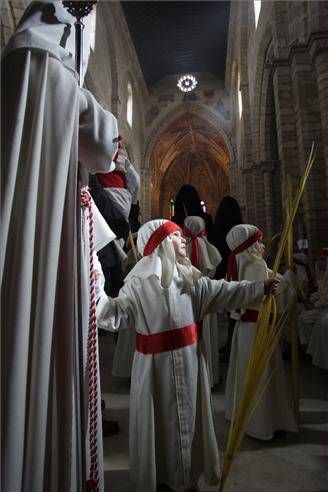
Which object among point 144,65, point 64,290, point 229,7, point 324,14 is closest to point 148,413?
point 64,290

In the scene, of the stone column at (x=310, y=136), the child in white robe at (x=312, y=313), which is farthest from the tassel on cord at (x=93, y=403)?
the stone column at (x=310, y=136)

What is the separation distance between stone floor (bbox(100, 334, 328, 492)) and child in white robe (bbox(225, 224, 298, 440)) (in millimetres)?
136

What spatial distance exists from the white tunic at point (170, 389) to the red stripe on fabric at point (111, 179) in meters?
0.73

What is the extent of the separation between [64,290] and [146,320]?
1.12 m

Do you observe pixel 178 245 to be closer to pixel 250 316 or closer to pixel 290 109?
pixel 250 316

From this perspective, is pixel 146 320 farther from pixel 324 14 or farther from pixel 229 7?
pixel 229 7

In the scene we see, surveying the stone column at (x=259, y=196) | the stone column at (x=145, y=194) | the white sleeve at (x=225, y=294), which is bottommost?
the white sleeve at (x=225, y=294)

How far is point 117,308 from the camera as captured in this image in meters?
2.05

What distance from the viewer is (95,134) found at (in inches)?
43.0

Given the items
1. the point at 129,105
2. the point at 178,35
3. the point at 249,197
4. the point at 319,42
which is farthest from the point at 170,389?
the point at 178,35

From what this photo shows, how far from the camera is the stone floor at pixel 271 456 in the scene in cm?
214

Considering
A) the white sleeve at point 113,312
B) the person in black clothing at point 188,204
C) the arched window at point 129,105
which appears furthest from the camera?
the arched window at point 129,105

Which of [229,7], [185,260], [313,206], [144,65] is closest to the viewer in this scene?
[185,260]

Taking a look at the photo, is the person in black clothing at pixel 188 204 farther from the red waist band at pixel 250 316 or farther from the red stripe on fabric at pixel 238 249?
the red waist band at pixel 250 316
